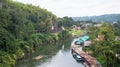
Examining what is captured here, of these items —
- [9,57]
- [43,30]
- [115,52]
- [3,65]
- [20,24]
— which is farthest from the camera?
[43,30]

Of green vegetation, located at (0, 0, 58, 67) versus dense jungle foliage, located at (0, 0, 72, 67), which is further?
dense jungle foliage, located at (0, 0, 72, 67)

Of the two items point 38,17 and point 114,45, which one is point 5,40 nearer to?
point 114,45

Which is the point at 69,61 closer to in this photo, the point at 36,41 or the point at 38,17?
the point at 36,41

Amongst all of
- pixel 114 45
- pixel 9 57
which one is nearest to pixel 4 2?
pixel 9 57

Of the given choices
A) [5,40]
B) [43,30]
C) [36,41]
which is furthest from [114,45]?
[43,30]

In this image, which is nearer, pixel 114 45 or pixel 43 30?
pixel 114 45

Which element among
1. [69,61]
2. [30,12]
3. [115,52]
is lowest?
[69,61]

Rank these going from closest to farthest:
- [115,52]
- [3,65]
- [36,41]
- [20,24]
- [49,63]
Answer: [115,52] → [3,65] → [49,63] → [20,24] → [36,41]

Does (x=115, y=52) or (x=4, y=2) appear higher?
(x=4, y=2)

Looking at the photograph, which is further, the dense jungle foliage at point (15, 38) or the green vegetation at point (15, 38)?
the dense jungle foliage at point (15, 38)
